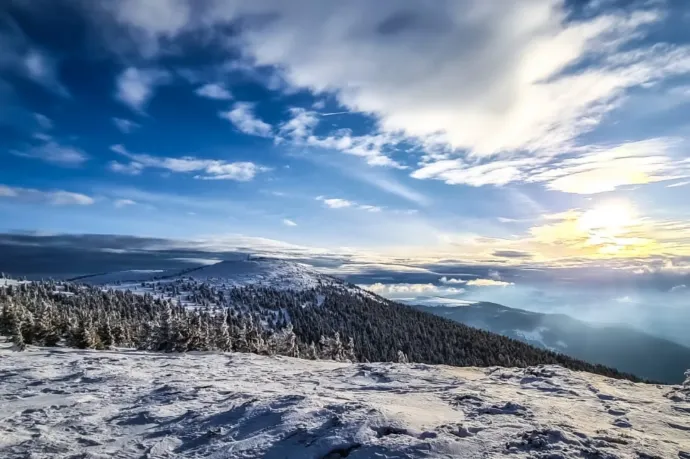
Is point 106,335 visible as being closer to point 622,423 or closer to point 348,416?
point 348,416

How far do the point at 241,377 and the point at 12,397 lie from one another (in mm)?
12154

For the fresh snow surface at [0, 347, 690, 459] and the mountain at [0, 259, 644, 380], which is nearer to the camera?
the fresh snow surface at [0, 347, 690, 459]

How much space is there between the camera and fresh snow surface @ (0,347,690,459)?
34.2ft

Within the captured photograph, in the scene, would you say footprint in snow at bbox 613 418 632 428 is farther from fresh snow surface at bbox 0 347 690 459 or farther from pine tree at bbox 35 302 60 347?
A: pine tree at bbox 35 302 60 347

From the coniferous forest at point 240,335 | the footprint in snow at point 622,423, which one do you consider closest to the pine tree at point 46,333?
the coniferous forest at point 240,335

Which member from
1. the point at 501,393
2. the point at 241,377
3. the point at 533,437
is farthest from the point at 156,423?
the point at 501,393

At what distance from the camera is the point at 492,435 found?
1097 cm

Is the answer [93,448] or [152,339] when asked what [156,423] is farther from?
[152,339]

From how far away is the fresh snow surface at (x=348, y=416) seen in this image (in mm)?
10422

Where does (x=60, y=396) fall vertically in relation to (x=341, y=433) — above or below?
below

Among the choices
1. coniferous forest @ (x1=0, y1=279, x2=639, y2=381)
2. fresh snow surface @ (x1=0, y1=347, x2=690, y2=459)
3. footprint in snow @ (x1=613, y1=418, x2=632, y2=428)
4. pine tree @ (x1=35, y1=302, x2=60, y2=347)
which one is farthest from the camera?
pine tree @ (x1=35, y1=302, x2=60, y2=347)

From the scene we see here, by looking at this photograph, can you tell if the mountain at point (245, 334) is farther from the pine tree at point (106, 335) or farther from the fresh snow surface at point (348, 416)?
the fresh snow surface at point (348, 416)

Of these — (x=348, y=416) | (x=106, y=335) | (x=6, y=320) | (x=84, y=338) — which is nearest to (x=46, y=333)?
(x=84, y=338)

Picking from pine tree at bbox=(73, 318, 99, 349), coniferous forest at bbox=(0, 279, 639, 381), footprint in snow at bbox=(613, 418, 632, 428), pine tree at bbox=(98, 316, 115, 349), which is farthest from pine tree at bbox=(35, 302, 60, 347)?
footprint in snow at bbox=(613, 418, 632, 428)
